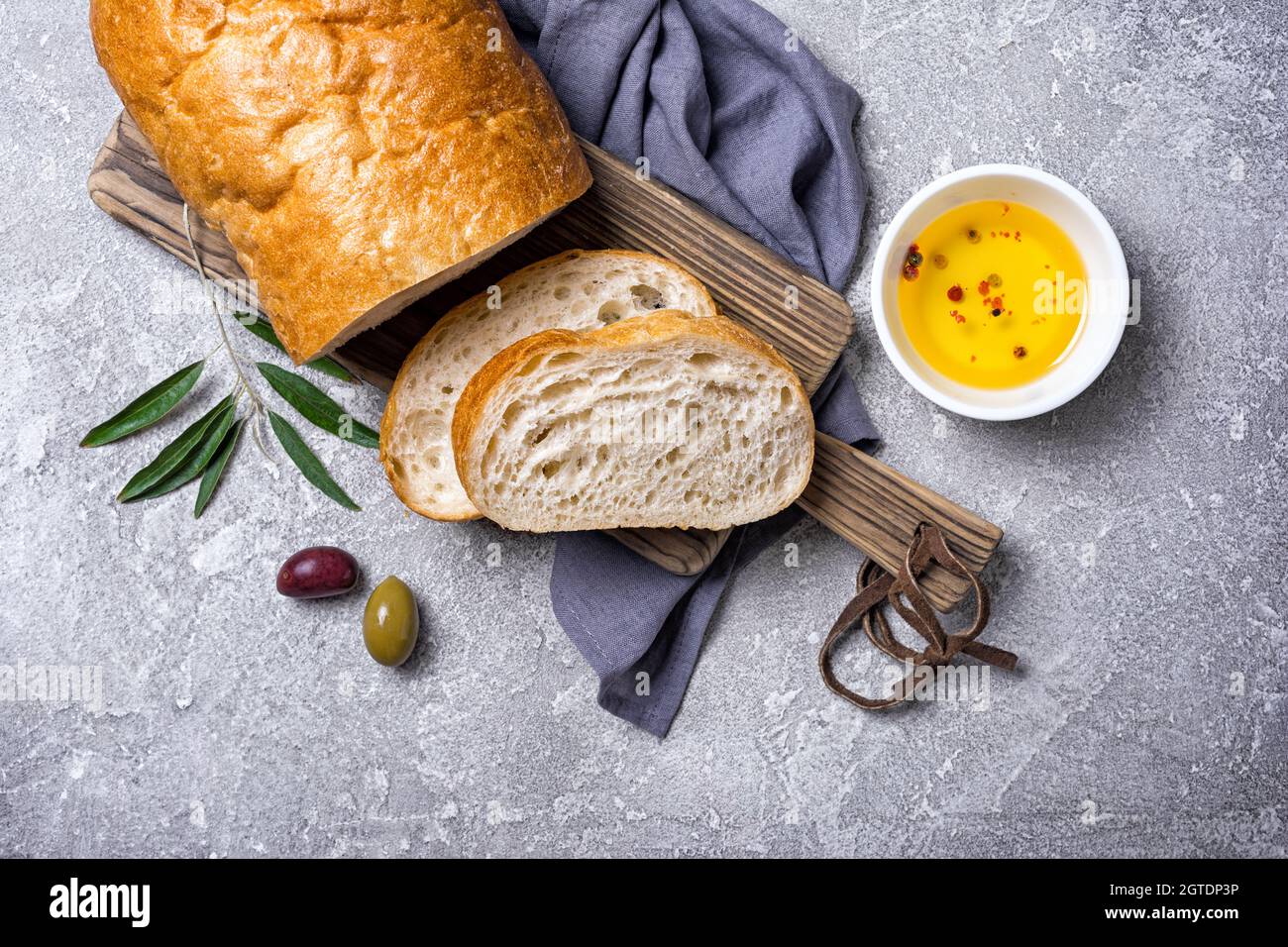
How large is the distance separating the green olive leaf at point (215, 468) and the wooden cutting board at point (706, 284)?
383mm

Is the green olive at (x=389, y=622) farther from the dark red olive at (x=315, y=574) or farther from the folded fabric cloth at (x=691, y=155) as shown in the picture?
the folded fabric cloth at (x=691, y=155)

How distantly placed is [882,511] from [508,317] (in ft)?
3.44

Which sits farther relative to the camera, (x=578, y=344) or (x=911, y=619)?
(x=911, y=619)

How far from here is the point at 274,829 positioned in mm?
2352

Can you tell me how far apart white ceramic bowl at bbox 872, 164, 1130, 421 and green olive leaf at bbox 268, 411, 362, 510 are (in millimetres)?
1418

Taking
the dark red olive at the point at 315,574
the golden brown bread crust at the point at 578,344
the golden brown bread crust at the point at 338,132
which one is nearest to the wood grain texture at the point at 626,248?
the golden brown bread crust at the point at 578,344

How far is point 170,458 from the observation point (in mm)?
2314

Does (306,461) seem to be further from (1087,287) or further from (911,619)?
(1087,287)

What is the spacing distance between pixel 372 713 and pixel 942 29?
2355 mm

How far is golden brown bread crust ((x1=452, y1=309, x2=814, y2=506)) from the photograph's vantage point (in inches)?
75.6

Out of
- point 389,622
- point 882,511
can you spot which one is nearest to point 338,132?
point 389,622

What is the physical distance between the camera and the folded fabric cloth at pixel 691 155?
220 cm
